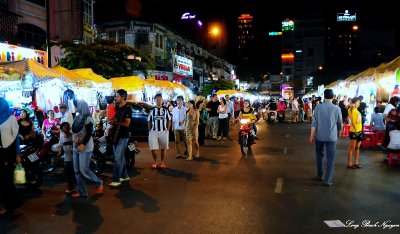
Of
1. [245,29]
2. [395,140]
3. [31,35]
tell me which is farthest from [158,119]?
[245,29]

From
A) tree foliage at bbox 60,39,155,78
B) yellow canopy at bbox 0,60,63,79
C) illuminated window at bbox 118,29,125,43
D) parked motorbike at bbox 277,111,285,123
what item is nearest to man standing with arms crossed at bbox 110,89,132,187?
yellow canopy at bbox 0,60,63,79

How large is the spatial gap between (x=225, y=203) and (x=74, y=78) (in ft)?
27.7

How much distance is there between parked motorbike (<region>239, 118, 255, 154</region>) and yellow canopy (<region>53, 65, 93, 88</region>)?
5.68 m

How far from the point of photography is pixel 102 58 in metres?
22.3

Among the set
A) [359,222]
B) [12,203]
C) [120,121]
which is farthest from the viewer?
[120,121]

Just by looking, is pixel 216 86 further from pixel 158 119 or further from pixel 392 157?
pixel 158 119

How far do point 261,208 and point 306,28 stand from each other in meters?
124

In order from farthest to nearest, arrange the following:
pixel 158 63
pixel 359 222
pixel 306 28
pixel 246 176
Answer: pixel 306 28, pixel 158 63, pixel 246 176, pixel 359 222

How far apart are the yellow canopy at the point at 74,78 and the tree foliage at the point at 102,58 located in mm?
7555

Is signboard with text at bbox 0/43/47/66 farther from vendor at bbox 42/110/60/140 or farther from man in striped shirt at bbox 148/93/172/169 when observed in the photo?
man in striped shirt at bbox 148/93/172/169

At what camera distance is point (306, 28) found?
12288cm

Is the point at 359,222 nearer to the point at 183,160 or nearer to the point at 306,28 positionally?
the point at 183,160

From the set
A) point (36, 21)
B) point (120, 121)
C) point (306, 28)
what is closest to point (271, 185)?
point (120, 121)

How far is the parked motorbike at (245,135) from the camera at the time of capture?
13.2 m
